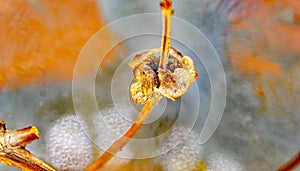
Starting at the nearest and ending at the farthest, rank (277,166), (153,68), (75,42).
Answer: (153,68) → (277,166) → (75,42)

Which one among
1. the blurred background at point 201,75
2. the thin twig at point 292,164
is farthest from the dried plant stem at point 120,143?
the thin twig at point 292,164

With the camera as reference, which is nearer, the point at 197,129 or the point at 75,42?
the point at 197,129

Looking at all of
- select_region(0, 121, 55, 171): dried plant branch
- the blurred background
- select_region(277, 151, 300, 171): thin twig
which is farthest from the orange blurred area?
select_region(277, 151, 300, 171): thin twig

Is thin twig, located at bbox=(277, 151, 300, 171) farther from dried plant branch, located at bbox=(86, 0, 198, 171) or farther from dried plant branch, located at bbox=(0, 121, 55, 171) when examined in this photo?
dried plant branch, located at bbox=(0, 121, 55, 171)

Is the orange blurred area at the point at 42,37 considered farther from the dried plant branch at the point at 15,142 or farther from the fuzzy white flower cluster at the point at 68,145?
the dried plant branch at the point at 15,142

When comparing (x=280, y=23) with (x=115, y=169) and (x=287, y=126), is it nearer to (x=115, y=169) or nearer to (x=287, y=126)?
(x=287, y=126)

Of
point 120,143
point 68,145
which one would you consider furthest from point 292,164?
point 68,145

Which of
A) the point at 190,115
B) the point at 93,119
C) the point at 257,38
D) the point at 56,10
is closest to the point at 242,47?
the point at 257,38

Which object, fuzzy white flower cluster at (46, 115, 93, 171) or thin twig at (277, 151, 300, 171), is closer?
thin twig at (277, 151, 300, 171)
